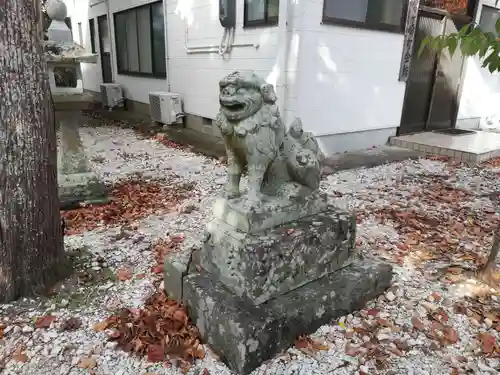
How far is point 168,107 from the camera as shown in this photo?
8.05 meters

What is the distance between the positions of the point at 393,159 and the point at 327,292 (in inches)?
166

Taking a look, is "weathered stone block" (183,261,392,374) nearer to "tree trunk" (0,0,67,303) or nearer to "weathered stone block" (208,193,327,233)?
"weathered stone block" (208,193,327,233)

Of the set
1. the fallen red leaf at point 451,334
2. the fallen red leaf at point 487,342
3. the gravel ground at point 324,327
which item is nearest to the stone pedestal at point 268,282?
the gravel ground at point 324,327

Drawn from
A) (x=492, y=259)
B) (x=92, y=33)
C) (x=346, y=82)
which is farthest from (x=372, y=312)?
(x=92, y=33)

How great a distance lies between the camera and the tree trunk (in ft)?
7.39

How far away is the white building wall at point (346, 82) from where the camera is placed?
17.1 ft

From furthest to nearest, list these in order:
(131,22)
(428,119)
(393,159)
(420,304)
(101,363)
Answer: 1. (131,22)
2. (428,119)
3. (393,159)
4. (420,304)
5. (101,363)

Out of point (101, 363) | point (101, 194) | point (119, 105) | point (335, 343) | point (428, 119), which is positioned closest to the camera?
point (101, 363)

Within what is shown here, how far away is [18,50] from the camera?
2.26 meters

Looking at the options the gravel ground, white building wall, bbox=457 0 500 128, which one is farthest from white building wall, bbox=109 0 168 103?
white building wall, bbox=457 0 500 128

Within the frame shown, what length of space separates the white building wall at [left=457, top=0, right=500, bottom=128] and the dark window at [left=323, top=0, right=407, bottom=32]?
2.83 meters

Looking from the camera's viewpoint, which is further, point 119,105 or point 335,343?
point 119,105

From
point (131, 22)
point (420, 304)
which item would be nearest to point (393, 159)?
point (420, 304)

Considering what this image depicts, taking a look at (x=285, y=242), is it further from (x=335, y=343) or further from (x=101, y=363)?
(x=101, y=363)
